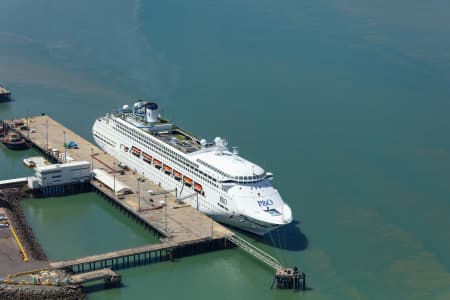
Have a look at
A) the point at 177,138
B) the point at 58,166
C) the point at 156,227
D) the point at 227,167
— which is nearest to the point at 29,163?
the point at 58,166

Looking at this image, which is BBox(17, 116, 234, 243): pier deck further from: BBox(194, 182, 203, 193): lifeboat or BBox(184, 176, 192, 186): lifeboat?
BBox(184, 176, 192, 186): lifeboat

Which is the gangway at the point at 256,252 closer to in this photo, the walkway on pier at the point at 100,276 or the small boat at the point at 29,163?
the walkway on pier at the point at 100,276

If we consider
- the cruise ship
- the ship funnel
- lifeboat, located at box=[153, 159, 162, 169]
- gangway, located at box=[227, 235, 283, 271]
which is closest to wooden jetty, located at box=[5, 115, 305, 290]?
gangway, located at box=[227, 235, 283, 271]

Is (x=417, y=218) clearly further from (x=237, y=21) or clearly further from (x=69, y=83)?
(x=237, y=21)

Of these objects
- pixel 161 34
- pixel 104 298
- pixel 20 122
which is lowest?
pixel 104 298

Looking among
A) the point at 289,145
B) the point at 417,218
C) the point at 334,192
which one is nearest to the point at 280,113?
the point at 289,145

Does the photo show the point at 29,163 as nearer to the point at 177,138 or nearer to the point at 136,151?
the point at 136,151
